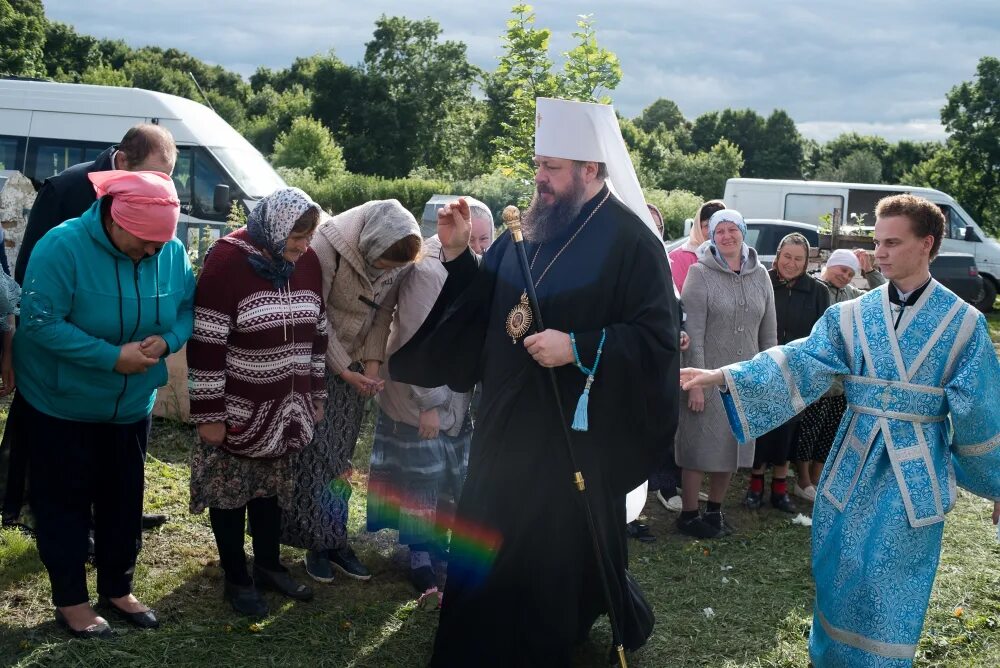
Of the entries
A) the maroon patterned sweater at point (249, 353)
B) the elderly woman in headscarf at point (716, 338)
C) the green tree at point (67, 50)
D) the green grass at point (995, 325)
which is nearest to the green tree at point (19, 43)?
the green tree at point (67, 50)

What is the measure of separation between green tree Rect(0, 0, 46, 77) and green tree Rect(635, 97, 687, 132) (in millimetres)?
56535

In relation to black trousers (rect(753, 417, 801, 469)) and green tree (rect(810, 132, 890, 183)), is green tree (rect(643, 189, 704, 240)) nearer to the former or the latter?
black trousers (rect(753, 417, 801, 469))

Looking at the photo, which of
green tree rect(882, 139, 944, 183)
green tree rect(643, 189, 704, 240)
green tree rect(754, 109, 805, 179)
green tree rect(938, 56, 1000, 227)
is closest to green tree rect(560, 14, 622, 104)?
green tree rect(643, 189, 704, 240)

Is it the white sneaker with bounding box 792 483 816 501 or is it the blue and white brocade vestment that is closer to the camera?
the blue and white brocade vestment

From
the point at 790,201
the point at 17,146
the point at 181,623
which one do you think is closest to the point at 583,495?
the point at 181,623

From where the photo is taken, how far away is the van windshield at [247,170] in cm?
1286

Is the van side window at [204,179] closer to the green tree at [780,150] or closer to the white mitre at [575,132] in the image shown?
the white mitre at [575,132]

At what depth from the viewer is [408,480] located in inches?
201

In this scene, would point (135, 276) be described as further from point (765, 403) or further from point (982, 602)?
point (982, 602)

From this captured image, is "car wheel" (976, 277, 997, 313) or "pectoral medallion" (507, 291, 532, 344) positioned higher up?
"pectoral medallion" (507, 291, 532, 344)

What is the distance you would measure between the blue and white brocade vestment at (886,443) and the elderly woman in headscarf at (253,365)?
1.79 m

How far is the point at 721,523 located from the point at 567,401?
2782 mm

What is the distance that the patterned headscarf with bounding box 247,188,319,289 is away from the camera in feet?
13.6

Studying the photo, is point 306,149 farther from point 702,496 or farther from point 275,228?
point 275,228
